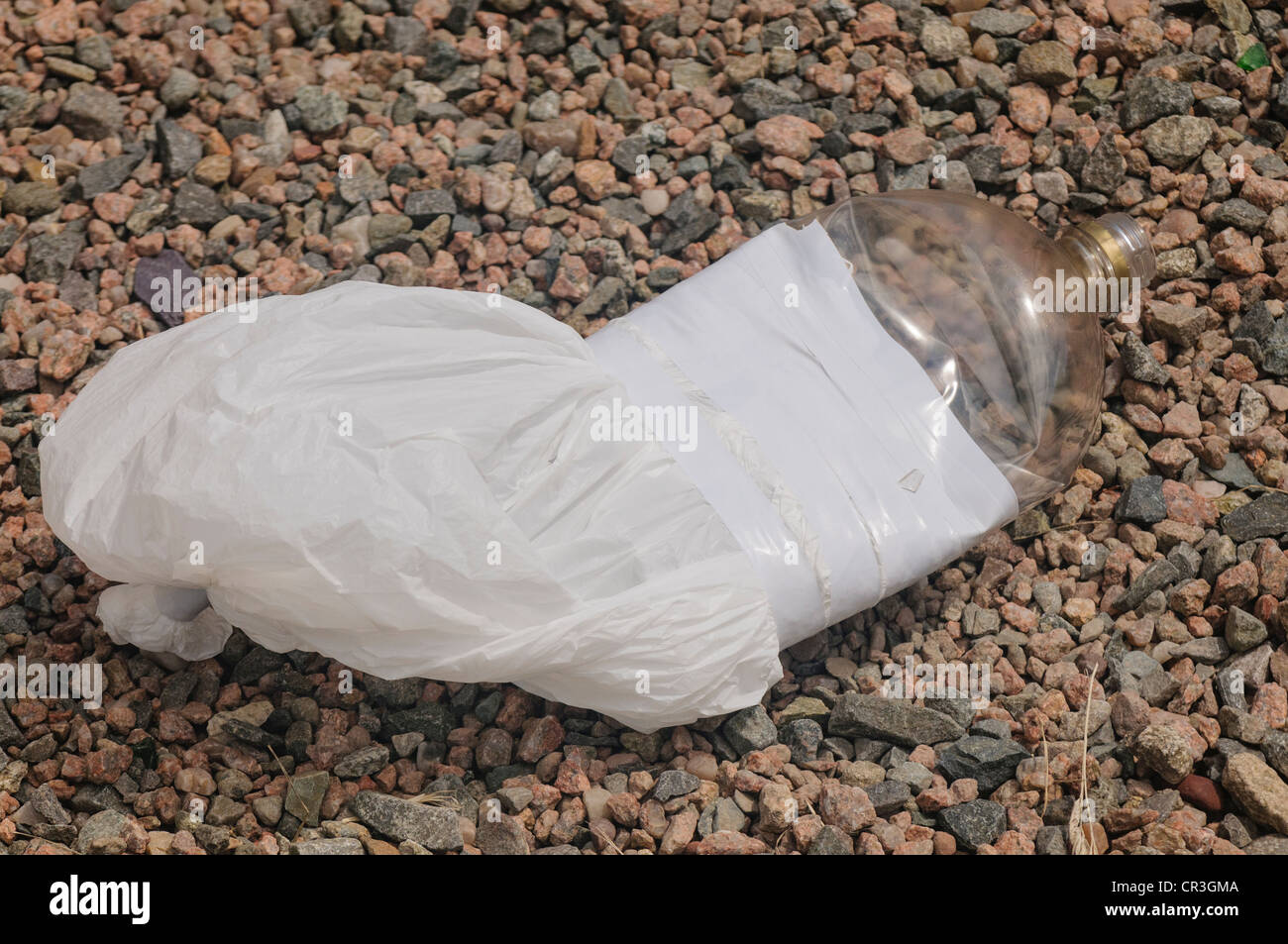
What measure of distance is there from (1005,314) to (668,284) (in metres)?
0.90

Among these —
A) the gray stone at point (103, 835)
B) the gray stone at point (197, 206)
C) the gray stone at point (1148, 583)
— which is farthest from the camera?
the gray stone at point (197, 206)

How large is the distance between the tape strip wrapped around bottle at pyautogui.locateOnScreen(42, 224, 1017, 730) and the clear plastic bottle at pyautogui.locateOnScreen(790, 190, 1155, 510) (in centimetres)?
12

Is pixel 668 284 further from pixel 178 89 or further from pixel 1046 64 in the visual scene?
pixel 178 89

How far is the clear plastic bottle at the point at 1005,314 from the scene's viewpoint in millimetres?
2830

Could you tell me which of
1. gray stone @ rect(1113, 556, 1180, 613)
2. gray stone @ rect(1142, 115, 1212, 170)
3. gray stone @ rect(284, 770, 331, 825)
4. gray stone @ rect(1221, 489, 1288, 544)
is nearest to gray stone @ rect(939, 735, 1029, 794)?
gray stone @ rect(1113, 556, 1180, 613)

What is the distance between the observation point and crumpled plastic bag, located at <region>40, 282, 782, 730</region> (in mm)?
2174

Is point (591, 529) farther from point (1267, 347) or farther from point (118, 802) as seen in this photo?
point (1267, 347)

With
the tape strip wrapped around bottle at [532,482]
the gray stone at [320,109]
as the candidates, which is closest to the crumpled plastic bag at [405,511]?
the tape strip wrapped around bottle at [532,482]

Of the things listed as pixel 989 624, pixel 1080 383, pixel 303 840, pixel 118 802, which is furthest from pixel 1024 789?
pixel 118 802

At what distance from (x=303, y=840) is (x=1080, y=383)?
2.03 meters

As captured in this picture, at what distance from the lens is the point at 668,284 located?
3.28 metres

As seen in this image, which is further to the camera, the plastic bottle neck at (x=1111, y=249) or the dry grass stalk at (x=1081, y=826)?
the plastic bottle neck at (x=1111, y=249)

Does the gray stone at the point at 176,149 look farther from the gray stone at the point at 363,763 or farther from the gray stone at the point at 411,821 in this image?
the gray stone at the point at 411,821

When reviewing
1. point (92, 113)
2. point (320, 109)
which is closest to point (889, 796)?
point (320, 109)
